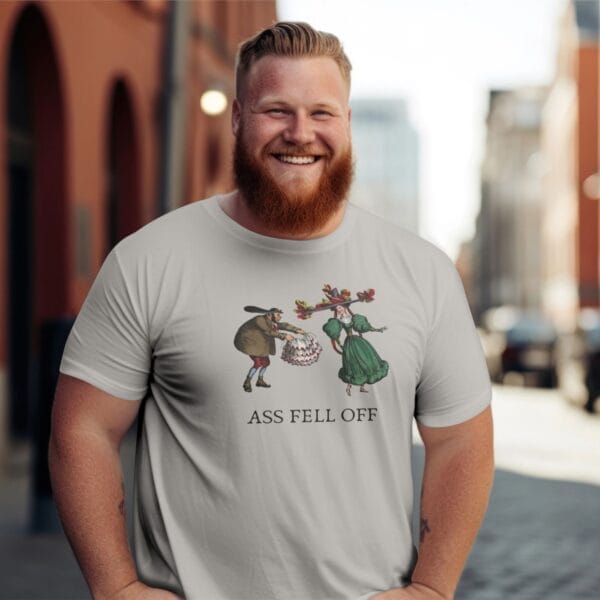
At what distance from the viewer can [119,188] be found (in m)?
19.1

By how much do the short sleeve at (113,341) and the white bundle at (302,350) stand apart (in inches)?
10.8

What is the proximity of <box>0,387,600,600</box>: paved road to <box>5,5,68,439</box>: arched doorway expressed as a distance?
93.6 inches

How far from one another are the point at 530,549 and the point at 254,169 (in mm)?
7078

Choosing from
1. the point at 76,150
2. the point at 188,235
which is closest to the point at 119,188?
the point at 76,150

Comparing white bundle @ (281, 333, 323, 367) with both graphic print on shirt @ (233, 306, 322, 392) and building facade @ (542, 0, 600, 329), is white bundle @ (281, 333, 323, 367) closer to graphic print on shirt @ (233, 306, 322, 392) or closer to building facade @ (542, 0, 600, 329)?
graphic print on shirt @ (233, 306, 322, 392)

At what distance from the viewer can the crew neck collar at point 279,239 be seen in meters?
2.95

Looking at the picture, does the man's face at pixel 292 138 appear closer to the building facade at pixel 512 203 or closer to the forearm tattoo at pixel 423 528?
the forearm tattoo at pixel 423 528

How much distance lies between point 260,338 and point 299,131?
Result: 1.37ft

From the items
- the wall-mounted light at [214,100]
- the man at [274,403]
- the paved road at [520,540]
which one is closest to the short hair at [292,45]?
the man at [274,403]

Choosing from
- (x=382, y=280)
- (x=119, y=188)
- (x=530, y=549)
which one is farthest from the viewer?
(x=119, y=188)

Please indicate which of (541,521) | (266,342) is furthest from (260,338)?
(541,521)

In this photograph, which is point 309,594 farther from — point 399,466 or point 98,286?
point 98,286

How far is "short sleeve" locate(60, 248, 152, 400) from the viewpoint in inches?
113

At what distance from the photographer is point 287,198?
2932mm
